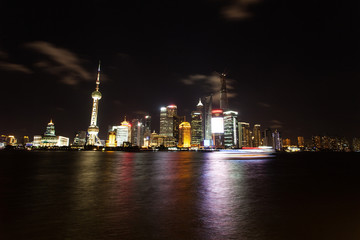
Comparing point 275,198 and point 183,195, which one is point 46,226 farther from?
point 275,198

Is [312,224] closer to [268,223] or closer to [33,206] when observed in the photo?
[268,223]

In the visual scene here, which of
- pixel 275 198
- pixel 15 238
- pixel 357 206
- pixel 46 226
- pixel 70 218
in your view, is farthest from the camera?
pixel 275 198

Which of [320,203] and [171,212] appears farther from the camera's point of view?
[320,203]

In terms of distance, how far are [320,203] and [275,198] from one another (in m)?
2.97

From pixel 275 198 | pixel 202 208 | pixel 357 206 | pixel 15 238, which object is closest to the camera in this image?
pixel 15 238

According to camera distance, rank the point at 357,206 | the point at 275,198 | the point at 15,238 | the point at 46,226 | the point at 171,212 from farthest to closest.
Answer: the point at 275,198
the point at 357,206
the point at 171,212
the point at 46,226
the point at 15,238

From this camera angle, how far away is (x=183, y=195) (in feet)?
57.9

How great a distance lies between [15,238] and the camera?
28.7ft

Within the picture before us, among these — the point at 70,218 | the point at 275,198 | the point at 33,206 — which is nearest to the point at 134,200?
the point at 70,218

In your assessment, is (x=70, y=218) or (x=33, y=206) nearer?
(x=70, y=218)

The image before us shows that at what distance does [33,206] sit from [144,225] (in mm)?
8729

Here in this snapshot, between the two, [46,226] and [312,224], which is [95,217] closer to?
[46,226]

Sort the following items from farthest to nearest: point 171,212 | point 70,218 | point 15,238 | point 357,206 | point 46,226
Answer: point 357,206
point 171,212
point 70,218
point 46,226
point 15,238

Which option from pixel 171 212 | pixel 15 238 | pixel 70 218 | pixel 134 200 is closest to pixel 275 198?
pixel 171 212
